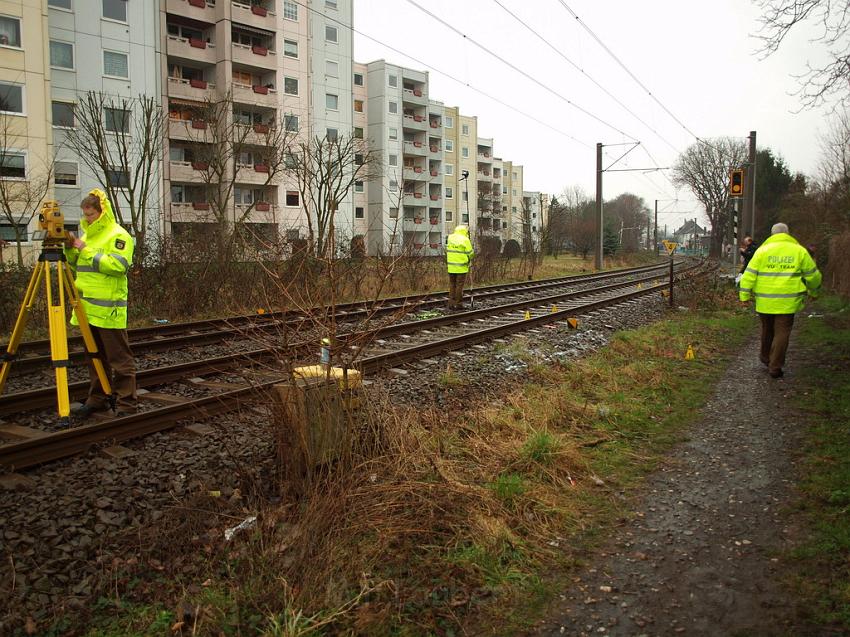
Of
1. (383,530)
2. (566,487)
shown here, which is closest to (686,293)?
(566,487)

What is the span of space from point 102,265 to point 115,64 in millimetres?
36633

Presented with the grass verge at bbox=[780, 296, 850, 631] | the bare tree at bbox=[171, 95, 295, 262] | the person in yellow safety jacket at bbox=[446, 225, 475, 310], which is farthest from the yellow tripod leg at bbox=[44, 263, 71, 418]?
the person in yellow safety jacket at bbox=[446, 225, 475, 310]

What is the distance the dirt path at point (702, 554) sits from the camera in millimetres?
3254

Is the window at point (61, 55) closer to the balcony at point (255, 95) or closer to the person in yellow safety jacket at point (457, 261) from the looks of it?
the balcony at point (255, 95)

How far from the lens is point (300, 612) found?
3.13 metres

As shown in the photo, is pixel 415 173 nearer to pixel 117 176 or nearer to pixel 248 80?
pixel 248 80

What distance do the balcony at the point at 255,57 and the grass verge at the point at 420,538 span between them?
43978mm

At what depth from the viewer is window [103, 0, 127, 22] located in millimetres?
36312

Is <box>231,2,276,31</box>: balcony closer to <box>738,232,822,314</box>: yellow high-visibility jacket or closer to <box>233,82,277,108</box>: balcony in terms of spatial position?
<box>233,82,277,108</box>: balcony

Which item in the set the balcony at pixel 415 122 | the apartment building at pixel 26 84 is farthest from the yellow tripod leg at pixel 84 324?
the balcony at pixel 415 122

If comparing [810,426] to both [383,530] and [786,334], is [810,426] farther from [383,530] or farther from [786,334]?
[383,530]

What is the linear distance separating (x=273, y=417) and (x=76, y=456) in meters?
1.90

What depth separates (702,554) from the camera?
3.94 metres

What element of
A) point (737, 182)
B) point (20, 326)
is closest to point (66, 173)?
point (737, 182)
